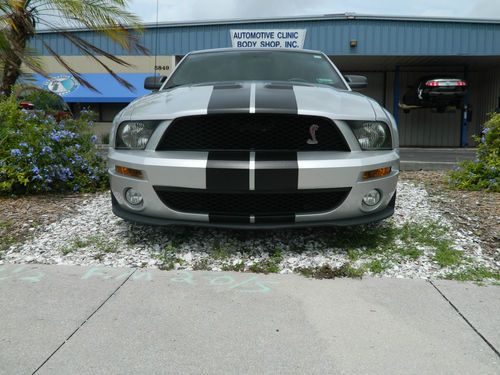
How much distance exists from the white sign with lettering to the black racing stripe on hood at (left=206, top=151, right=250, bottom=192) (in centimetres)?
926

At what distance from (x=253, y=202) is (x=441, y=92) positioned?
14.4m

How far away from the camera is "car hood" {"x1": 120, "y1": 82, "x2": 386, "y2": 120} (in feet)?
9.48

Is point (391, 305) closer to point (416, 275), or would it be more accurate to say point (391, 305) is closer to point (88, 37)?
point (416, 275)

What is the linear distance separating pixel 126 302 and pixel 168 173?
87 centimetres

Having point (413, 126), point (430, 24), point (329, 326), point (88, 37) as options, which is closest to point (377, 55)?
point (430, 24)

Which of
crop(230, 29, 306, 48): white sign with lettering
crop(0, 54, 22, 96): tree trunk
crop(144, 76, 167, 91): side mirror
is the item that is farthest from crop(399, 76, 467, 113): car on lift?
crop(144, 76, 167, 91): side mirror

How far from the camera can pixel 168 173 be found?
9.42 ft

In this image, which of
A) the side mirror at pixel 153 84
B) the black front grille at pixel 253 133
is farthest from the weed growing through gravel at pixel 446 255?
the side mirror at pixel 153 84

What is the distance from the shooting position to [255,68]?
4.27 m

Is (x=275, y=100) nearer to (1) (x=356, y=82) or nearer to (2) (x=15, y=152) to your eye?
(1) (x=356, y=82)

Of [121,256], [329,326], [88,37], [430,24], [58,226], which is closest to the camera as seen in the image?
[329,326]

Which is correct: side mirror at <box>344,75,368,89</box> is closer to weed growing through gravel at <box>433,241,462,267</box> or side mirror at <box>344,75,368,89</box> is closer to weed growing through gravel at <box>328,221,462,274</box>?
weed growing through gravel at <box>328,221,462,274</box>

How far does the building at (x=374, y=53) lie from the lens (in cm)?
1598

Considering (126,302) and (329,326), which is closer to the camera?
(329,326)
